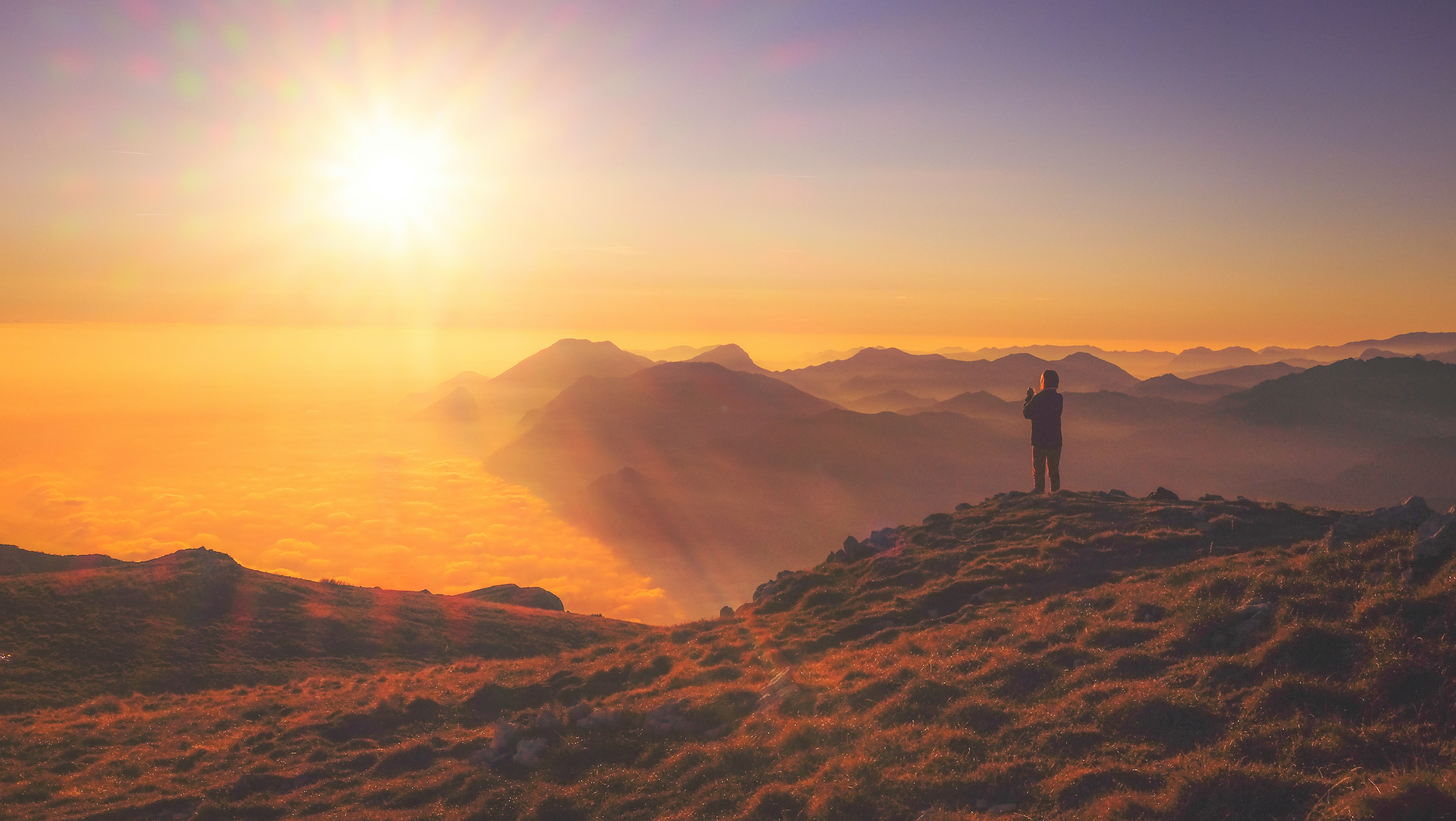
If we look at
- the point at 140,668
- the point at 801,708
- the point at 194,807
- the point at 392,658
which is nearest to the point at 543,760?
the point at 801,708

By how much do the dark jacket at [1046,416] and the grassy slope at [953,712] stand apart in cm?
304

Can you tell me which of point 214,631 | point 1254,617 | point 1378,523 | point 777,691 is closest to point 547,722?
point 777,691

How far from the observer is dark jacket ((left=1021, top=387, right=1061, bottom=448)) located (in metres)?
25.0

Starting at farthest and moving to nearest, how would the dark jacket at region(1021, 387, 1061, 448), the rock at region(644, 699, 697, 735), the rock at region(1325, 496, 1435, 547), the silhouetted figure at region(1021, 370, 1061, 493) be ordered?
1. the dark jacket at region(1021, 387, 1061, 448)
2. the silhouetted figure at region(1021, 370, 1061, 493)
3. the rock at region(644, 699, 697, 735)
4. the rock at region(1325, 496, 1435, 547)

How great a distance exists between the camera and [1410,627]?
31.1 ft

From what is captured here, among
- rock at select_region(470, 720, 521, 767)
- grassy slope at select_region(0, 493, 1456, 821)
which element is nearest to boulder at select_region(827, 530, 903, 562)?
grassy slope at select_region(0, 493, 1456, 821)

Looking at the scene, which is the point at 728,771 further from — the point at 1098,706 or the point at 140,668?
the point at 140,668

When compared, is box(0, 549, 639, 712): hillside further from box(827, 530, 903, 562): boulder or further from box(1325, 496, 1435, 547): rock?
box(1325, 496, 1435, 547): rock

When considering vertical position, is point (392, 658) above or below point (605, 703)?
below

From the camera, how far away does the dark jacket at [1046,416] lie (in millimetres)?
24984

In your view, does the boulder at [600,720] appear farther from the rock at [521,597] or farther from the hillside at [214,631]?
the rock at [521,597]

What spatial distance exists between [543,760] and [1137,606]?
44.9 feet

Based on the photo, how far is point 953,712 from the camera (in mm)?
12156

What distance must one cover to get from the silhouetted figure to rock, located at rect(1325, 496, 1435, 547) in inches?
375
